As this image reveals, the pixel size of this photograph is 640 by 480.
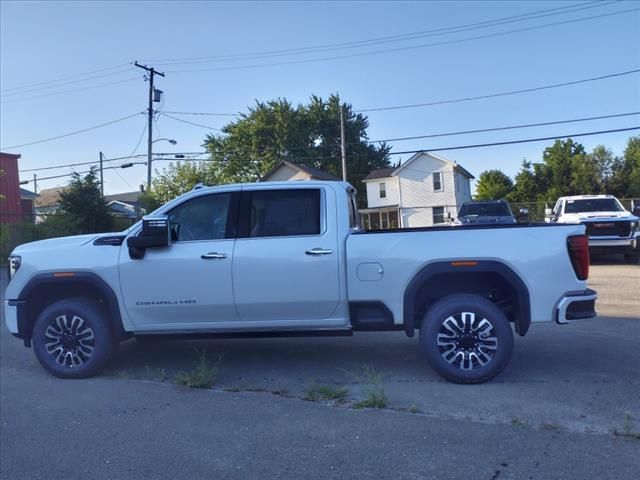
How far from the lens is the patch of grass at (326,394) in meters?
4.97

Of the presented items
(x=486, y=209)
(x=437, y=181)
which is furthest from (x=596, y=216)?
(x=437, y=181)

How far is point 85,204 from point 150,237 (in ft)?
67.5

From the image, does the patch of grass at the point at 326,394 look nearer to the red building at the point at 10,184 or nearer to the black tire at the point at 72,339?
the black tire at the point at 72,339

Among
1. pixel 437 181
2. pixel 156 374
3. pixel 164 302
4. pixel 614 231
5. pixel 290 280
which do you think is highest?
pixel 437 181

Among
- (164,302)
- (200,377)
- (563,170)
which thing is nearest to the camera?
(200,377)

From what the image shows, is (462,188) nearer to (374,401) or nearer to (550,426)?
(374,401)

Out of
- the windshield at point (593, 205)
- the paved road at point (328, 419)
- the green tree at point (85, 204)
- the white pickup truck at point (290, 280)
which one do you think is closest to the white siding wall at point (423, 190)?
the green tree at point (85, 204)

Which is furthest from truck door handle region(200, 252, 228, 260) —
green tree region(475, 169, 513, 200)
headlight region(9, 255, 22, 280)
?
green tree region(475, 169, 513, 200)

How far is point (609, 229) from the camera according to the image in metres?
14.5

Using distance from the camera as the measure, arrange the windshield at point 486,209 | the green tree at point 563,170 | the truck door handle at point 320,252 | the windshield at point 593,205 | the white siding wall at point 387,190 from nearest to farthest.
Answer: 1. the truck door handle at point 320,252
2. the windshield at point 593,205
3. the windshield at point 486,209
4. the white siding wall at point 387,190
5. the green tree at point 563,170

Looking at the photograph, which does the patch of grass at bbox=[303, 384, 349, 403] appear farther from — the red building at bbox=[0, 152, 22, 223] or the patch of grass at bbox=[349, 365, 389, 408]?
the red building at bbox=[0, 152, 22, 223]

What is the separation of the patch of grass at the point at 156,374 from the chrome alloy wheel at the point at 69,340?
0.62 m

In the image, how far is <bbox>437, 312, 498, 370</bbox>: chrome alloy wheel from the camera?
511cm

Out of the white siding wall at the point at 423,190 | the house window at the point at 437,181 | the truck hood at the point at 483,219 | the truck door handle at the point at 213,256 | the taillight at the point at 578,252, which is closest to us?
the taillight at the point at 578,252
